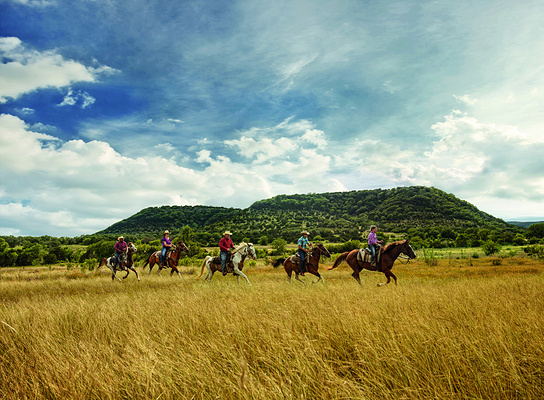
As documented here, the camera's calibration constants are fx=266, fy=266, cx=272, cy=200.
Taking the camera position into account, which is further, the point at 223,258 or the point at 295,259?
the point at 295,259

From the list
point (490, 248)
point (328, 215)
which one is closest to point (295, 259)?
point (490, 248)

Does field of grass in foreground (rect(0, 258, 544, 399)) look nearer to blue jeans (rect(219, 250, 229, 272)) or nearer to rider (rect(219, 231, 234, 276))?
rider (rect(219, 231, 234, 276))

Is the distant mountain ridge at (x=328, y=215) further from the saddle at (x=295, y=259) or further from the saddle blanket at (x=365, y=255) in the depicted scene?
the saddle blanket at (x=365, y=255)

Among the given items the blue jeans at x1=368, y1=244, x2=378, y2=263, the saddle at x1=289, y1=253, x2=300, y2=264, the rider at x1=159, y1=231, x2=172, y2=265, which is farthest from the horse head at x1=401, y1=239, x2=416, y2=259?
the rider at x1=159, y1=231, x2=172, y2=265

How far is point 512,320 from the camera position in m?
4.32

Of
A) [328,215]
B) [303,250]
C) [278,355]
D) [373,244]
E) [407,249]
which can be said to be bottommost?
[278,355]

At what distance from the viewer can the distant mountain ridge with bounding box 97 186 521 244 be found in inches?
4044

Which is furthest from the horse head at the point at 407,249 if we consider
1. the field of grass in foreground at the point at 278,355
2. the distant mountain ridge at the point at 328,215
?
the distant mountain ridge at the point at 328,215

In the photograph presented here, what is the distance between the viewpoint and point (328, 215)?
5256 inches

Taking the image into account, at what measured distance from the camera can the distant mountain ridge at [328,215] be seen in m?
103

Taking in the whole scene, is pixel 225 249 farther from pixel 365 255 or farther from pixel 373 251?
pixel 373 251

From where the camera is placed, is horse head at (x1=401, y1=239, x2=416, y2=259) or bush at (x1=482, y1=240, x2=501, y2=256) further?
bush at (x1=482, y1=240, x2=501, y2=256)

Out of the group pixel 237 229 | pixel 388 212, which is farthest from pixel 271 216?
pixel 388 212

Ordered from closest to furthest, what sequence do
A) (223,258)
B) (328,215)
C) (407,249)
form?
1. (407,249)
2. (223,258)
3. (328,215)
